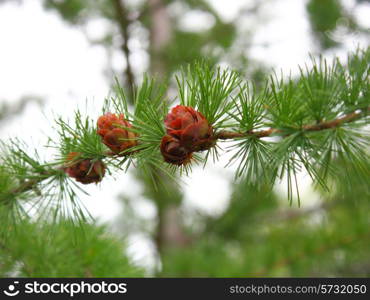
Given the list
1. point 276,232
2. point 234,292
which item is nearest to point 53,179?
point 234,292

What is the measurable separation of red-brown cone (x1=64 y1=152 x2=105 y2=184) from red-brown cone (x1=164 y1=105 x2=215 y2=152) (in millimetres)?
146

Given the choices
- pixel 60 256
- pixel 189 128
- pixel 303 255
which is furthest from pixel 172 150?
pixel 303 255

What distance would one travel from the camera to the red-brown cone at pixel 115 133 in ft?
2.24

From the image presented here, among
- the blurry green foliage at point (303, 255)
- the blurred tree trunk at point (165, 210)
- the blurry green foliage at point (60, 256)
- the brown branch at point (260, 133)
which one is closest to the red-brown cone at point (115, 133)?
the brown branch at point (260, 133)

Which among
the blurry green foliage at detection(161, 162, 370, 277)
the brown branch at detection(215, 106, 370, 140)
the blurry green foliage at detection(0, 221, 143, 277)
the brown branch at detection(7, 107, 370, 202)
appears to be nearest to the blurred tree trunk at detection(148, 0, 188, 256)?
the blurry green foliage at detection(161, 162, 370, 277)

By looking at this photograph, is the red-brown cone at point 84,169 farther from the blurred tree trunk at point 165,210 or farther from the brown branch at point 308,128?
the blurred tree trunk at point 165,210

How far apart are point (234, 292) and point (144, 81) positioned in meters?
0.68

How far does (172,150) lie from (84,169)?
169 mm

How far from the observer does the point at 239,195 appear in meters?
2.83

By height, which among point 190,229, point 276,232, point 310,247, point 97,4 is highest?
point 97,4

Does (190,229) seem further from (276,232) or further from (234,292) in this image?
(234,292)

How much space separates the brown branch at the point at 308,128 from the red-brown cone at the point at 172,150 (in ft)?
0.19

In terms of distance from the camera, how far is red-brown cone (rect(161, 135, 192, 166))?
0.64m

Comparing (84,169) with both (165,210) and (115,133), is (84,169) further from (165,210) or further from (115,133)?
(165,210)
